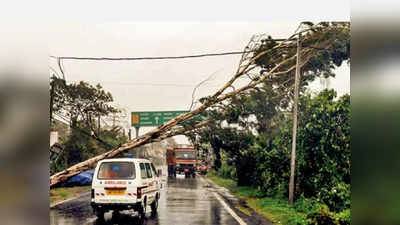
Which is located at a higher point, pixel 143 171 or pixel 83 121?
pixel 83 121

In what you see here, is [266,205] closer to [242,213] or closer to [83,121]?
[242,213]

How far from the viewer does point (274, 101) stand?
725cm

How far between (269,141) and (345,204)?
4.96ft

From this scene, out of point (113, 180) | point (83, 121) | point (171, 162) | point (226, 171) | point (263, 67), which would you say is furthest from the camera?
point (171, 162)

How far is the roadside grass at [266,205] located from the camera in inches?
280

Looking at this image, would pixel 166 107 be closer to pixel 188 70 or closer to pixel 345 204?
pixel 188 70

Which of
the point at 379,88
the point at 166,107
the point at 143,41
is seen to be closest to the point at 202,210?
the point at 166,107

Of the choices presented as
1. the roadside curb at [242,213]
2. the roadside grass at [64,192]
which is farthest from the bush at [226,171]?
the roadside grass at [64,192]

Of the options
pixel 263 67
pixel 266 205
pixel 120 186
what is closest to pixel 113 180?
pixel 120 186

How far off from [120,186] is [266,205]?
2425mm

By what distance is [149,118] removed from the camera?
731 centimetres

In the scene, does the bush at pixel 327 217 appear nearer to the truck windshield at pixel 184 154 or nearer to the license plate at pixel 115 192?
the truck windshield at pixel 184 154

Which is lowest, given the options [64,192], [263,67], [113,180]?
[64,192]

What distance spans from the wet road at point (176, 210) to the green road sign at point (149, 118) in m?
A: 1.07
